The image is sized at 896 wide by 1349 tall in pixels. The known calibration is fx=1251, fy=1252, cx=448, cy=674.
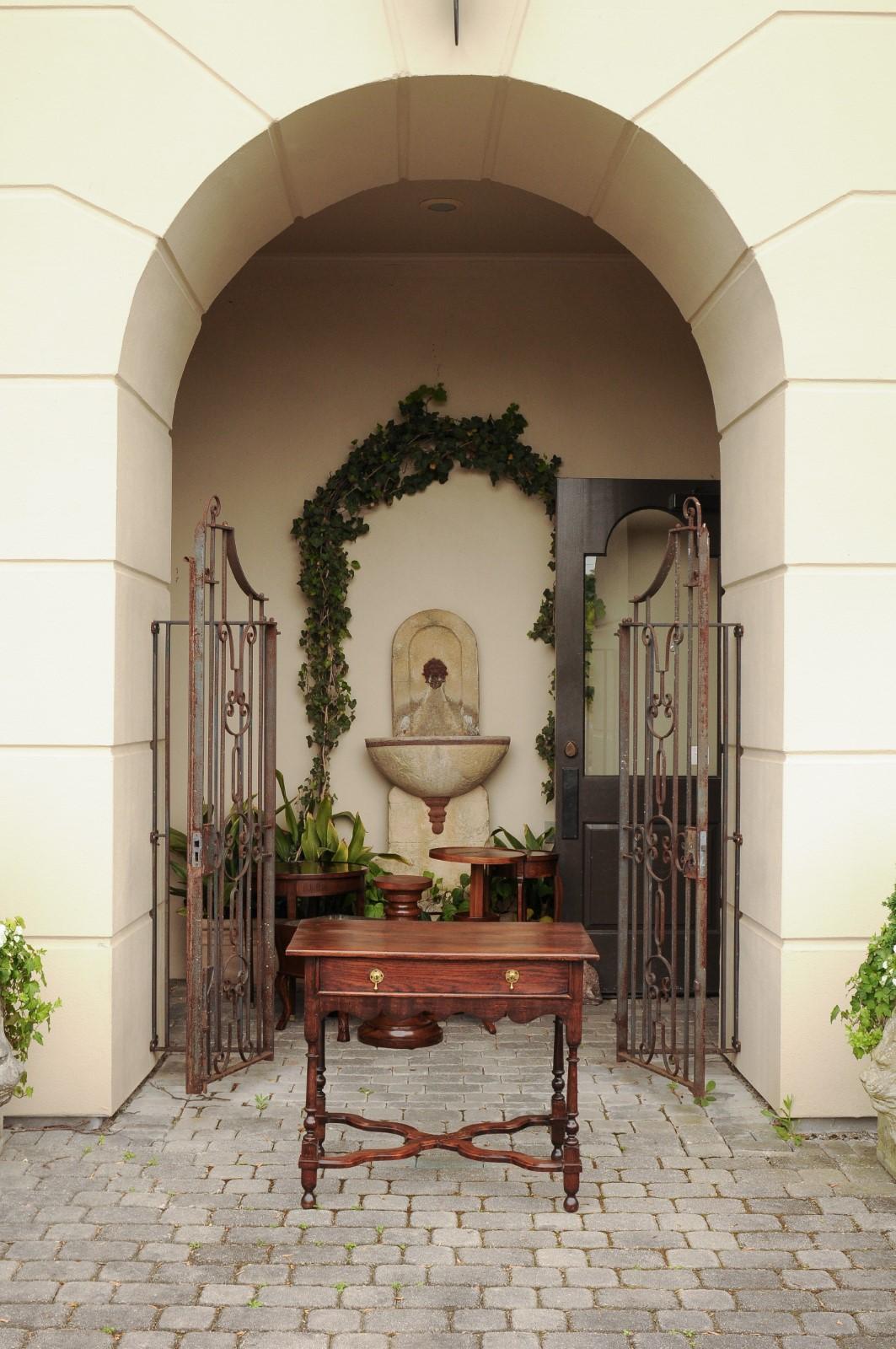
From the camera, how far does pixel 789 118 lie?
4.13m

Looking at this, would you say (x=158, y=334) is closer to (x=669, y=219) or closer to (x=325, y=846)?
(x=669, y=219)

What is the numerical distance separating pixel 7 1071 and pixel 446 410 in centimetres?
428

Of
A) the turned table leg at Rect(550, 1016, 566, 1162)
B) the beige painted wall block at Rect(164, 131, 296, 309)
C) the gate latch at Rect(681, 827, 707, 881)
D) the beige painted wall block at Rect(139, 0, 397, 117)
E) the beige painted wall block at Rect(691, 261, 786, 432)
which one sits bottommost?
the turned table leg at Rect(550, 1016, 566, 1162)

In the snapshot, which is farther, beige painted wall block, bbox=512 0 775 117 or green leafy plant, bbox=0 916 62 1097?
beige painted wall block, bbox=512 0 775 117

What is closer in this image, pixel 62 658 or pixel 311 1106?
pixel 311 1106

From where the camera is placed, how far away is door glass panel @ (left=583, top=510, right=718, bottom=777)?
19.7ft

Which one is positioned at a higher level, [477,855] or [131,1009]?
[477,855]

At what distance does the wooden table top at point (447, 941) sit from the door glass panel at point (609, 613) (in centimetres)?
217

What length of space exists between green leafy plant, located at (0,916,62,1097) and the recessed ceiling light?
12.7 ft

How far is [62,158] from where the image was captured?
4059 millimetres

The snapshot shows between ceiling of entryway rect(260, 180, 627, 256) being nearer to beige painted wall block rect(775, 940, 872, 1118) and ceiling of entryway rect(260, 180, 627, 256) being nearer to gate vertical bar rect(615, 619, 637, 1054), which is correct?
gate vertical bar rect(615, 619, 637, 1054)

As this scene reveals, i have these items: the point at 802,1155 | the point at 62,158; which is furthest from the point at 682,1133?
the point at 62,158

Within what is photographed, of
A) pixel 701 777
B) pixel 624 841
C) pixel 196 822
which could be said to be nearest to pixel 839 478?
pixel 701 777

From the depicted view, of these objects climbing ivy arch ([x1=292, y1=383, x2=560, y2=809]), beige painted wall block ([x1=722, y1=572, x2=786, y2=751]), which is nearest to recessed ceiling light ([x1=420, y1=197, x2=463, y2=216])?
climbing ivy arch ([x1=292, y1=383, x2=560, y2=809])
